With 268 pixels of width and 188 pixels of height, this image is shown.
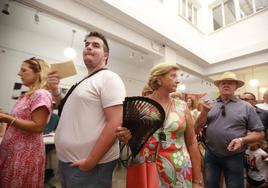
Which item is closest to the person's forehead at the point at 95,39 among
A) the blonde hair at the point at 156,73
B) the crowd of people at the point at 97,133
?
the crowd of people at the point at 97,133

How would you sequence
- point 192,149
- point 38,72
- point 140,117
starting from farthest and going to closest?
point 38,72, point 192,149, point 140,117

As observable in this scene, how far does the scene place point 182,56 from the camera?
491 cm

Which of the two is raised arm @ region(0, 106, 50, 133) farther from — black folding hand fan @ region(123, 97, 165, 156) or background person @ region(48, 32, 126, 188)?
black folding hand fan @ region(123, 97, 165, 156)

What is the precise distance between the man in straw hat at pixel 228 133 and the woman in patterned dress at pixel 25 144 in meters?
1.43

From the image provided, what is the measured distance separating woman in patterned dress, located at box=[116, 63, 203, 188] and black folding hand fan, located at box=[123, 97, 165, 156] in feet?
0.61

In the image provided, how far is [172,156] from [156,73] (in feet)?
1.97

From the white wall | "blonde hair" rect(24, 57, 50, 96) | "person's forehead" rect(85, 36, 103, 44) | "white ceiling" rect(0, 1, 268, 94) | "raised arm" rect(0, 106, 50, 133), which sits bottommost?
"raised arm" rect(0, 106, 50, 133)

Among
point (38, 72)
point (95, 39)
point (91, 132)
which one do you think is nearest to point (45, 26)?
point (38, 72)

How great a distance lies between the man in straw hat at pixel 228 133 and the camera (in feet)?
5.27

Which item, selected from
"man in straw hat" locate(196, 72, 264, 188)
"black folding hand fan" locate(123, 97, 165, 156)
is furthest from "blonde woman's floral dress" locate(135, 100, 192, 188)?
"man in straw hat" locate(196, 72, 264, 188)

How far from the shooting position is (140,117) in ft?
2.58

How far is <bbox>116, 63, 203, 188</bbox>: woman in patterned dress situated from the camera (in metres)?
1.06

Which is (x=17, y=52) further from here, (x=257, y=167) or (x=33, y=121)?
(x=257, y=167)

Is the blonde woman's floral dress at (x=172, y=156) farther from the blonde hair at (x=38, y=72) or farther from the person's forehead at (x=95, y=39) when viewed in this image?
the blonde hair at (x=38, y=72)
